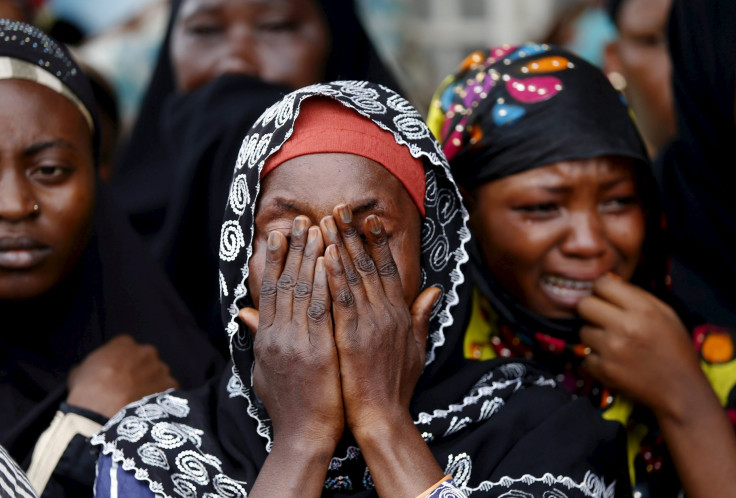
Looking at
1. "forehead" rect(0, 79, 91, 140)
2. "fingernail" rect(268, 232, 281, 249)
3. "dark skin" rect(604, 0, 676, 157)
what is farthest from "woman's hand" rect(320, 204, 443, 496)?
"dark skin" rect(604, 0, 676, 157)

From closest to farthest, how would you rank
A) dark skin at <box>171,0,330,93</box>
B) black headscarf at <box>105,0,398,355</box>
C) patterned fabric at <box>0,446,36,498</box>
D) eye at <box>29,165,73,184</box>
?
patterned fabric at <box>0,446,36,498</box>
eye at <box>29,165,73,184</box>
black headscarf at <box>105,0,398,355</box>
dark skin at <box>171,0,330,93</box>

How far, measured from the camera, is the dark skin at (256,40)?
12.8 ft

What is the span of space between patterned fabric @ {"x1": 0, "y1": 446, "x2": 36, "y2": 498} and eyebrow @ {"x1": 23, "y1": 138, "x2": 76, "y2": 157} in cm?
91

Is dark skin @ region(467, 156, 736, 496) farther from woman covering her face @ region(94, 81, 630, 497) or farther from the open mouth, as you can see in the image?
woman covering her face @ region(94, 81, 630, 497)

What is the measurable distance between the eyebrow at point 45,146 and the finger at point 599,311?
1464 millimetres

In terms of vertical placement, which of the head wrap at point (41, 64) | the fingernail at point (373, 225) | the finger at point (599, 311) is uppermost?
the head wrap at point (41, 64)

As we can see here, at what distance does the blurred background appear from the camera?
6.12 m

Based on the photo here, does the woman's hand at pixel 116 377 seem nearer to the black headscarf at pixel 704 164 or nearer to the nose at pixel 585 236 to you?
the nose at pixel 585 236

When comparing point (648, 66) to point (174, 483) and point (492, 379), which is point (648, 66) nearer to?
point (492, 379)

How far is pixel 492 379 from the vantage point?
242 centimetres

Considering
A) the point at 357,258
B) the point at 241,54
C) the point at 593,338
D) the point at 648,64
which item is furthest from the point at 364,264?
the point at 648,64

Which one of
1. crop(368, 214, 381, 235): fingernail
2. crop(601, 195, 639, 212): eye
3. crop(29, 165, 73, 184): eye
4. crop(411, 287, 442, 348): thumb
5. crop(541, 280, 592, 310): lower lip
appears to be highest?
crop(29, 165, 73, 184): eye

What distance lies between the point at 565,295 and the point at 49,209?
1427 millimetres

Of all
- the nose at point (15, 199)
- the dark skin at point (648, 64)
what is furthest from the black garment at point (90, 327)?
the dark skin at point (648, 64)
